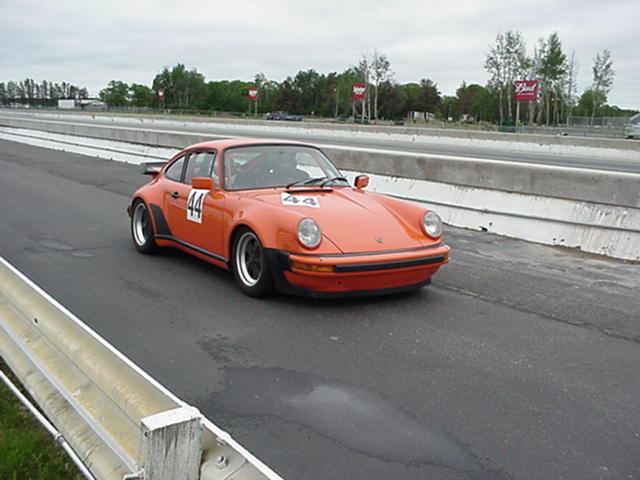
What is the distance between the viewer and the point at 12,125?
28.4 metres

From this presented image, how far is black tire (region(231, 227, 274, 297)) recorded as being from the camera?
17.8 feet

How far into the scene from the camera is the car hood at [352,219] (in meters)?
5.33

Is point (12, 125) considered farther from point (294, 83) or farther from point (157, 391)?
point (294, 83)

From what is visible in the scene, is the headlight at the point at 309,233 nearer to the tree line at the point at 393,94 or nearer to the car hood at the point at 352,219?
the car hood at the point at 352,219

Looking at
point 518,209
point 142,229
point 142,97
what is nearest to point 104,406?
point 142,229

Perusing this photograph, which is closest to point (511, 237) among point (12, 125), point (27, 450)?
point (27, 450)

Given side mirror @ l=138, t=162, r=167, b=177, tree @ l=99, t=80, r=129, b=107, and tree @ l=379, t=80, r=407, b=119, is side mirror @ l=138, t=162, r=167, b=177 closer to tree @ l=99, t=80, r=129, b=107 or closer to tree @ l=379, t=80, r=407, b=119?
tree @ l=379, t=80, r=407, b=119

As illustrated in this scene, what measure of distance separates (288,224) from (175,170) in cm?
238

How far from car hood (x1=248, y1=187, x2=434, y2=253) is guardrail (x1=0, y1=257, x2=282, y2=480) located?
91.7 inches

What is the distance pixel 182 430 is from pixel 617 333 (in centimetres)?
383

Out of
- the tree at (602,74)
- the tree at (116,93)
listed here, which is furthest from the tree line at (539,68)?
the tree at (116,93)

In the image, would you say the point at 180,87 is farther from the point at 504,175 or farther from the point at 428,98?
the point at 504,175

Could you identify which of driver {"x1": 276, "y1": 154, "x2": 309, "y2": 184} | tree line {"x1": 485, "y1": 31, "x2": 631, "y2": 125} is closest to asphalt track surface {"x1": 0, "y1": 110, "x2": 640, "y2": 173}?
driver {"x1": 276, "y1": 154, "x2": 309, "y2": 184}

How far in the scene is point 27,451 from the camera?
299 centimetres
